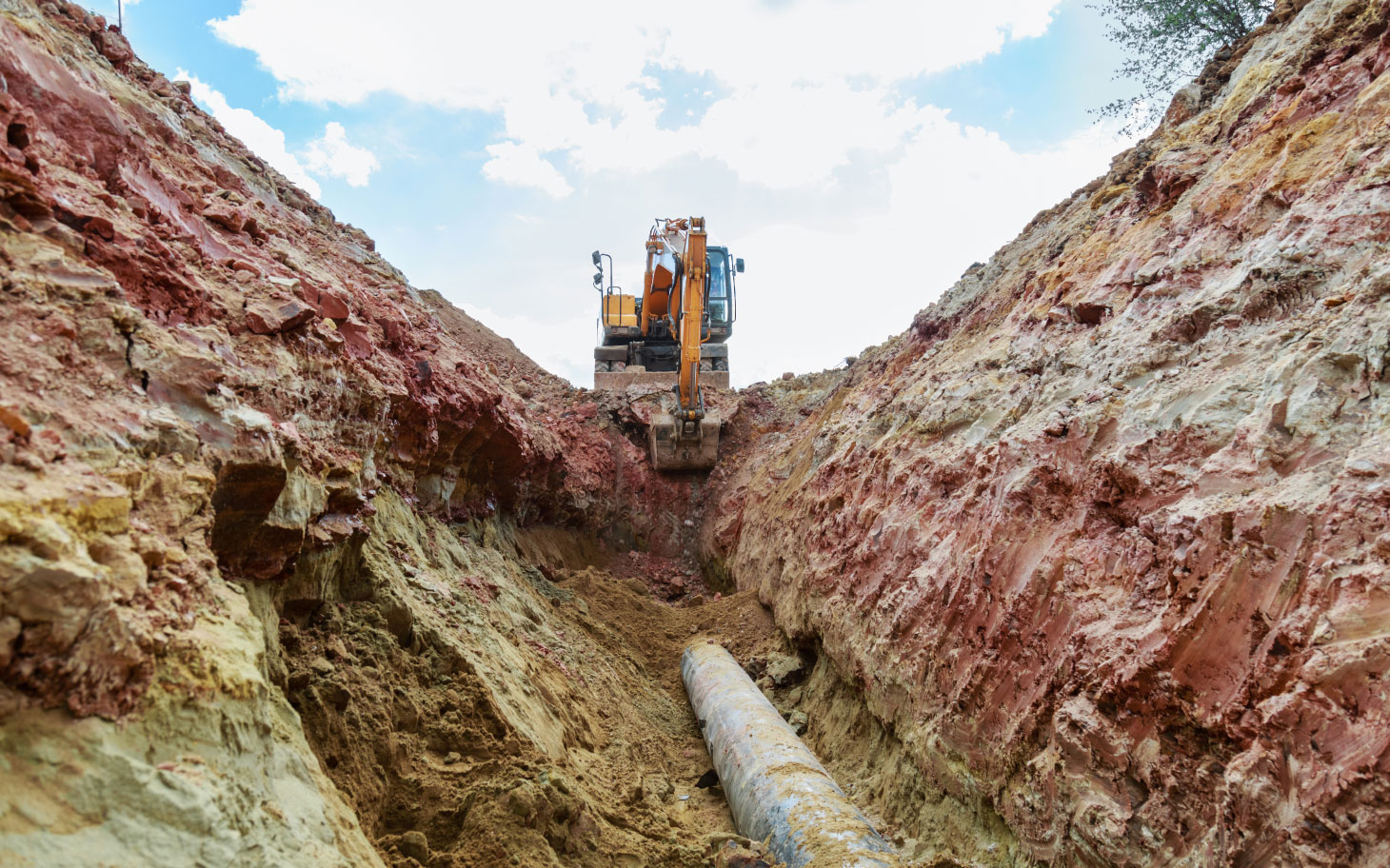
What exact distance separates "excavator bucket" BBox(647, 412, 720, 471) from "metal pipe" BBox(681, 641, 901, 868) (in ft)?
23.2

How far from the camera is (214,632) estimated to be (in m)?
2.87

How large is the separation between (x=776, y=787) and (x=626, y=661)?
3.58 metres

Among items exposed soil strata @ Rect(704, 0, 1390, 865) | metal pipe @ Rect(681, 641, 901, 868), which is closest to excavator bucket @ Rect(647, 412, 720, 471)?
exposed soil strata @ Rect(704, 0, 1390, 865)

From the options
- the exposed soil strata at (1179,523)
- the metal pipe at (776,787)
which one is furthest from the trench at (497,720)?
the exposed soil strata at (1179,523)

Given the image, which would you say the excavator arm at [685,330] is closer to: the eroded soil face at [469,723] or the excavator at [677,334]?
the excavator at [677,334]

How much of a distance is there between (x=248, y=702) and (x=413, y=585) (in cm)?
281

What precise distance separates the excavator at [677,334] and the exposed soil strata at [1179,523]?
5.67m

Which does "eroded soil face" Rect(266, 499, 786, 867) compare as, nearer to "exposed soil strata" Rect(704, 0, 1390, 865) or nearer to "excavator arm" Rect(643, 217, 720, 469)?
"exposed soil strata" Rect(704, 0, 1390, 865)

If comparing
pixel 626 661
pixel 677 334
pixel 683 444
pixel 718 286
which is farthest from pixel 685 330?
pixel 626 661

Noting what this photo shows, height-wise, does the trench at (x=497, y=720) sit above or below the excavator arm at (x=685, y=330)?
below

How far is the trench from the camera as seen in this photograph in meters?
3.98

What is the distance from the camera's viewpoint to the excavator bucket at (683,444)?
560 inches

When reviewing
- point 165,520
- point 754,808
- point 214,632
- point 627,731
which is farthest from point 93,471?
point 627,731

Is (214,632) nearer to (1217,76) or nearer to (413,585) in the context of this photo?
(413,585)
